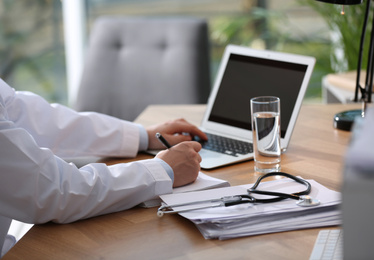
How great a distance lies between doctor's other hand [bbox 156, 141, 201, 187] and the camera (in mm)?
1180

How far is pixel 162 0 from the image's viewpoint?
3.73 m

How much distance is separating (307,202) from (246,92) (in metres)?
0.61

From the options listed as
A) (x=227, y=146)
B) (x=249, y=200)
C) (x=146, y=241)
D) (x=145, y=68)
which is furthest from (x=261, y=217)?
(x=145, y=68)

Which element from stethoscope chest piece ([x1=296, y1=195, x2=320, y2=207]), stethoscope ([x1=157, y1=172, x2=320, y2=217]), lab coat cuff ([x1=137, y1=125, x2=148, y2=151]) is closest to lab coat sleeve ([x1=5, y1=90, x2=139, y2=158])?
lab coat cuff ([x1=137, y1=125, x2=148, y2=151])

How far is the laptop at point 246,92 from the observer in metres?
1.45

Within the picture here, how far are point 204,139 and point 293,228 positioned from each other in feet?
1.93

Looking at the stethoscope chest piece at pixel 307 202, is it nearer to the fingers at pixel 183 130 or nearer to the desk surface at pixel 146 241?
the desk surface at pixel 146 241

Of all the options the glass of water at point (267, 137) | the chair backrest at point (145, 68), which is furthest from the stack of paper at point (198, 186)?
the chair backrest at point (145, 68)

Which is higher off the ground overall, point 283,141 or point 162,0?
point 162,0

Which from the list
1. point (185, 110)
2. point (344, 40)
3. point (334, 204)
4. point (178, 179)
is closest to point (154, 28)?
point (185, 110)

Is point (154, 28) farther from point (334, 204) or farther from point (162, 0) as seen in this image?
point (334, 204)

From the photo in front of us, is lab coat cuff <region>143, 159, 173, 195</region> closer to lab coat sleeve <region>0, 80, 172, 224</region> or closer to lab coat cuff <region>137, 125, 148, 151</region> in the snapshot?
lab coat sleeve <region>0, 80, 172, 224</region>

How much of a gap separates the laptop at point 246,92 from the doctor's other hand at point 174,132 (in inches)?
1.8

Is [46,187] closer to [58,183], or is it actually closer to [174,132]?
[58,183]
